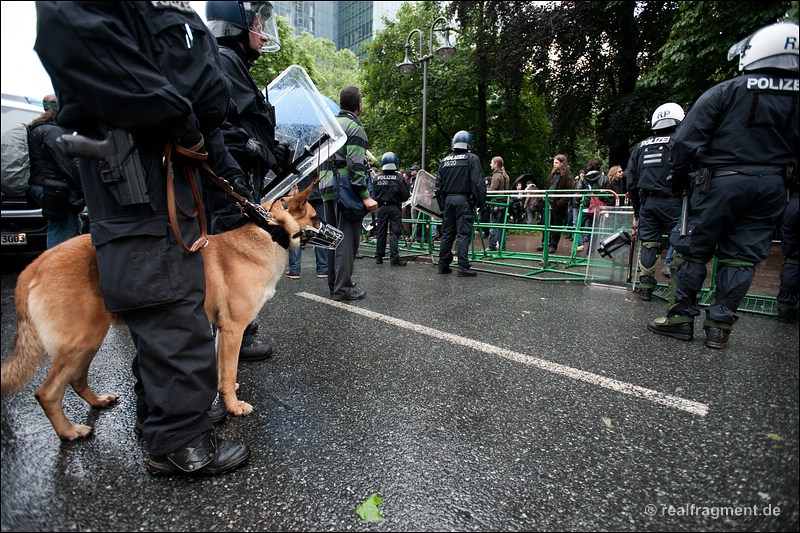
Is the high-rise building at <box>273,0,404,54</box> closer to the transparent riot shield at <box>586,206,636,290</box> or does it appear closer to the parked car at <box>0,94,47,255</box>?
the transparent riot shield at <box>586,206,636,290</box>

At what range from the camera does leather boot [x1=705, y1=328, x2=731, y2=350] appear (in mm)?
3398

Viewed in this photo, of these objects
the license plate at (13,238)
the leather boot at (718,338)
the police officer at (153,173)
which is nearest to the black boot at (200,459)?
the police officer at (153,173)

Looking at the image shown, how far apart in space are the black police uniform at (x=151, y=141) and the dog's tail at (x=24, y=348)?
1.39 ft

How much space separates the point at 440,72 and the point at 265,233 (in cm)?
1845

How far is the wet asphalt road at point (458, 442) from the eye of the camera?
1.54m

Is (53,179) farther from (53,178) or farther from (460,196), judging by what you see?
(460,196)

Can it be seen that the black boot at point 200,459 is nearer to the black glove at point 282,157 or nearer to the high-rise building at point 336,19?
the black glove at point 282,157

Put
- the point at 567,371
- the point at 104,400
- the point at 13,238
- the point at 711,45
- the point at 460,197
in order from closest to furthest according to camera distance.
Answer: the point at 13,238
the point at 104,400
the point at 567,371
the point at 711,45
the point at 460,197

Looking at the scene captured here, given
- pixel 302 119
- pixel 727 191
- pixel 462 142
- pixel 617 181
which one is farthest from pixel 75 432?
pixel 617 181

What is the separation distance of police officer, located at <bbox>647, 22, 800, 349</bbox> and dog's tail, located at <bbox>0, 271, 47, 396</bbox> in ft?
11.6

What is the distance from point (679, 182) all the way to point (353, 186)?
10.5ft

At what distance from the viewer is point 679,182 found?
3492mm

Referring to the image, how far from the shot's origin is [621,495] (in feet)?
5.57

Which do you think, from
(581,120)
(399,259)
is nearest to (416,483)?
(399,259)
